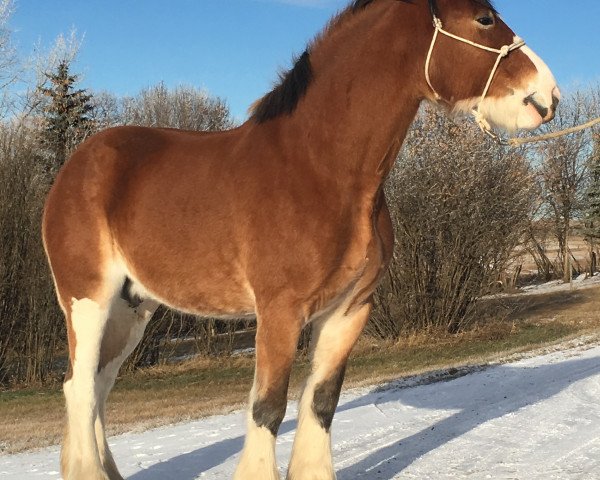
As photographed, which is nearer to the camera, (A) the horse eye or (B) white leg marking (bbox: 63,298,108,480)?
(A) the horse eye

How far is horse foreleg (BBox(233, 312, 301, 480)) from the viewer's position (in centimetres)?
323

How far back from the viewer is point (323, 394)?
367cm

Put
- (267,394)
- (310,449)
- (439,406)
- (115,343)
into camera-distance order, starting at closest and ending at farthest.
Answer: (267,394) → (310,449) → (115,343) → (439,406)

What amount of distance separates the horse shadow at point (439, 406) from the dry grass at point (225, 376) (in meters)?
1.55

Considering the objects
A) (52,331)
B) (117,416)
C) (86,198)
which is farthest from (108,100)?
(86,198)

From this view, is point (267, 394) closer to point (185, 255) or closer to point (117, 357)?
point (185, 255)

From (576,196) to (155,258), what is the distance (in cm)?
3263

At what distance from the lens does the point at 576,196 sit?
3294 cm

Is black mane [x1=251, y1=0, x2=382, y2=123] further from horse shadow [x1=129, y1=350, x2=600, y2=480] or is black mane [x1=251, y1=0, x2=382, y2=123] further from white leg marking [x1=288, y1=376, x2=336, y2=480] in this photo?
horse shadow [x1=129, y1=350, x2=600, y2=480]

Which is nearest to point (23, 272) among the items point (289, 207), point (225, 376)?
point (225, 376)

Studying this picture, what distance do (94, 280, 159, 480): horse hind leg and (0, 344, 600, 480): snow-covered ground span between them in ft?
1.43

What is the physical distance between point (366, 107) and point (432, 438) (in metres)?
2.83

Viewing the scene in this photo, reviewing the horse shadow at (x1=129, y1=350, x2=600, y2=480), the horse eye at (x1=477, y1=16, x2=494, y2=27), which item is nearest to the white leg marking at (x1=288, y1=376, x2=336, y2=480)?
the horse shadow at (x1=129, y1=350, x2=600, y2=480)

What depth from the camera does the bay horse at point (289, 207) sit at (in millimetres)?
3230
